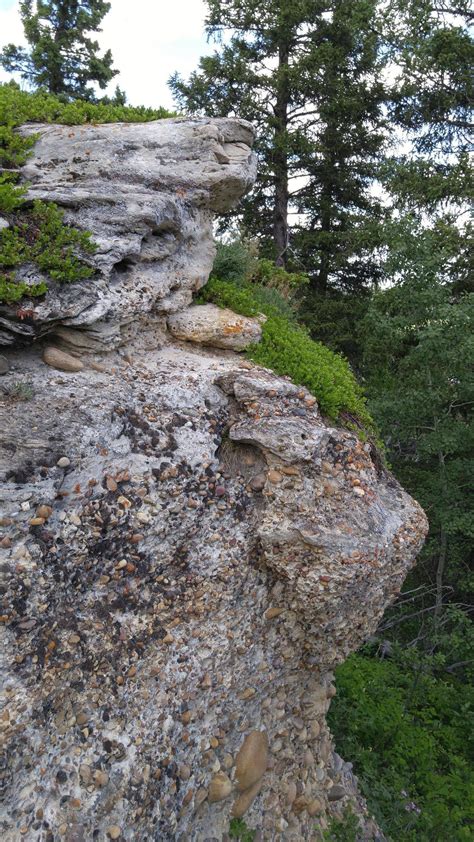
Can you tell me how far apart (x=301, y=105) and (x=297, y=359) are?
12179 millimetres

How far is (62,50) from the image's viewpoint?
49.6ft

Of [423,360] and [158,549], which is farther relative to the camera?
[423,360]

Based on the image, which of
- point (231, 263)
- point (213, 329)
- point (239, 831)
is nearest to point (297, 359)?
point (213, 329)

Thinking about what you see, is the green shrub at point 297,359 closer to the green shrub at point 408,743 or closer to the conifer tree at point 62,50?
the green shrub at point 408,743

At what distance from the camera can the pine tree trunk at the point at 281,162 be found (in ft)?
45.4

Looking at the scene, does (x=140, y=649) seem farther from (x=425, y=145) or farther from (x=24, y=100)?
(x=425, y=145)

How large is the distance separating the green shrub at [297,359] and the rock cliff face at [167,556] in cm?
25

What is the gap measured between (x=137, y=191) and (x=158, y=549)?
10.6ft

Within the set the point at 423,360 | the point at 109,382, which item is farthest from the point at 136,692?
the point at 423,360

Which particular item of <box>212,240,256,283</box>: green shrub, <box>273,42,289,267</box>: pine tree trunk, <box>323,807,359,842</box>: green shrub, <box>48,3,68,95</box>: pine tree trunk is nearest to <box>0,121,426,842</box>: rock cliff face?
<box>323,807,359,842</box>: green shrub

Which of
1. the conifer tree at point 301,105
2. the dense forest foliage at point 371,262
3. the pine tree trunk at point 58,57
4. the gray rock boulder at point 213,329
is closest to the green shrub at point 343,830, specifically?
the dense forest foliage at point 371,262

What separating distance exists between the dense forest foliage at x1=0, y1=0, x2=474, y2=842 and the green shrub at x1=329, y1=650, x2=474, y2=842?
30 millimetres

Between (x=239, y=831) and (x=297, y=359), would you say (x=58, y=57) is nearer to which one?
(x=297, y=359)

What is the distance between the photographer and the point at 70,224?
462 centimetres
